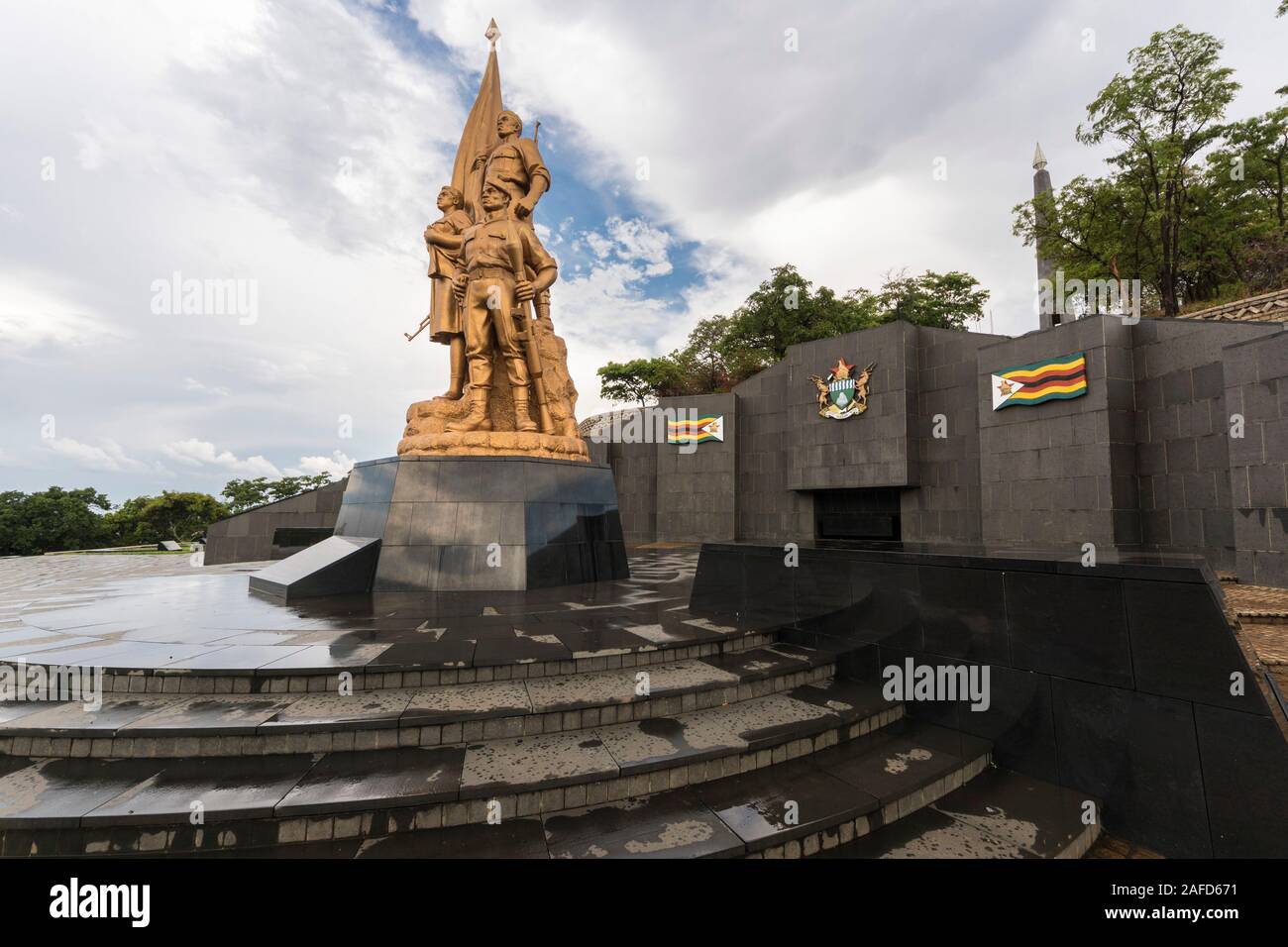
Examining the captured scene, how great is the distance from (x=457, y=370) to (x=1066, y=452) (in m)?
15.5

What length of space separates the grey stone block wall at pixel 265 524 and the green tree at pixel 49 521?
1081 inches

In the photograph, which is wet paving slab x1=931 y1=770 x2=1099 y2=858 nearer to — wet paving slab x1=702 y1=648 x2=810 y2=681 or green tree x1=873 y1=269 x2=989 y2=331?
wet paving slab x1=702 y1=648 x2=810 y2=681

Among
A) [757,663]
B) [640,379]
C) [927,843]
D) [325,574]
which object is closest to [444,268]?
[325,574]

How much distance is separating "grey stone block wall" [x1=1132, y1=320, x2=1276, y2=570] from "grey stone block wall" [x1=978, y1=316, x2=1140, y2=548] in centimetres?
30

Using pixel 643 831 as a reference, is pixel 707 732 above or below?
above

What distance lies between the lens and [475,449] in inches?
373

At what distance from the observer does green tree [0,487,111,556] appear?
101ft

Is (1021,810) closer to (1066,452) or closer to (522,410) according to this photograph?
(522,410)

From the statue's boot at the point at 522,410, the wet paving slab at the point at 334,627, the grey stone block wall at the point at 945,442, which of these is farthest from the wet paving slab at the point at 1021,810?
the grey stone block wall at the point at 945,442

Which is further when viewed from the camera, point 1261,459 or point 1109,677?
point 1261,459

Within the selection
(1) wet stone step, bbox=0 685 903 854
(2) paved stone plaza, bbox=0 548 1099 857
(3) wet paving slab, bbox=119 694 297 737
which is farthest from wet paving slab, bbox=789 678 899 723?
(3) wet paving slab, bbox=119 694 297 737

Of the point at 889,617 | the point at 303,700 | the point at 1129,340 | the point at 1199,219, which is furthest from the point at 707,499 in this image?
the point at 1199,219

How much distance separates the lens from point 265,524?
16.5m

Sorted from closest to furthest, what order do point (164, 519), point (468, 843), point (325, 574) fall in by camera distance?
point (468, 843) → point (325, 574) → point (164, 519)
